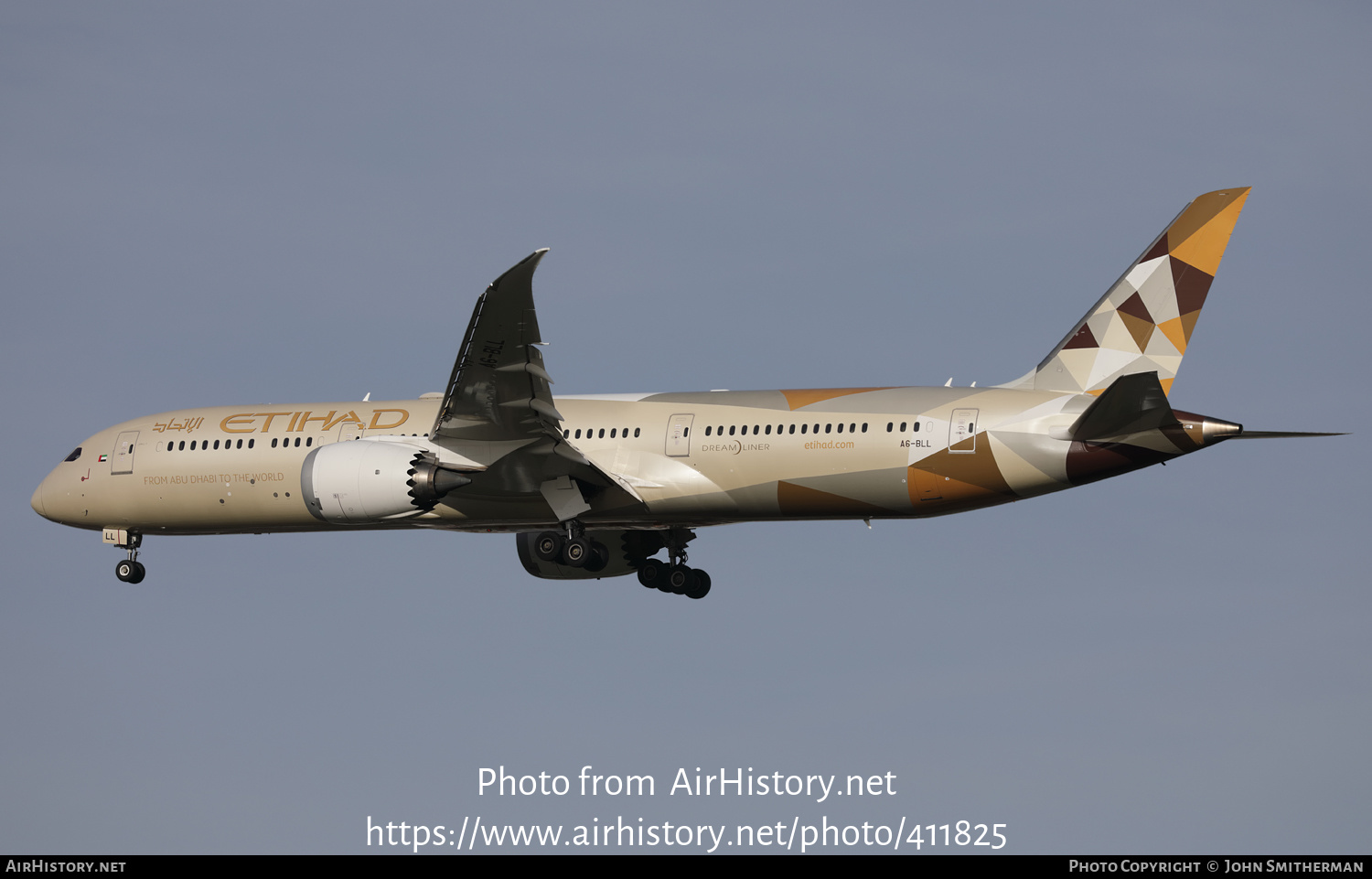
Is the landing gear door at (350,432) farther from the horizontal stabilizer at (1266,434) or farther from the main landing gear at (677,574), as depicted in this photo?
the horizontal stabilizer at (1266,434)

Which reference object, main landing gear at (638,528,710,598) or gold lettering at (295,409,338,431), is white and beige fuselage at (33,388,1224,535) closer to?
gold lettering at (295,409,338,431)

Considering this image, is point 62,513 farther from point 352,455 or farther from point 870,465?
point 870,465

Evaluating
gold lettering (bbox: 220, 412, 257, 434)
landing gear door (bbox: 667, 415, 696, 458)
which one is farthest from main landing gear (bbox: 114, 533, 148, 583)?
landing gear door (bbox: 667, 415, 696, 458)

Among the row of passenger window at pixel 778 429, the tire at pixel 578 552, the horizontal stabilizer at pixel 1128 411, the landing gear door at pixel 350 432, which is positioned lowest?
the tire at pixel 578 552

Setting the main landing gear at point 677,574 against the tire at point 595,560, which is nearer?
the tire at point 595,560

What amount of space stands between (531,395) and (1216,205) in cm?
1359

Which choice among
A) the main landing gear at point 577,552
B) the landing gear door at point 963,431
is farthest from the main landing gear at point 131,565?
the landing gear door at point 963,431

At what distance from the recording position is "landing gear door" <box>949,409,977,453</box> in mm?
30906

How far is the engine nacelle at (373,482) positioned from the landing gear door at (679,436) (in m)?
4.04

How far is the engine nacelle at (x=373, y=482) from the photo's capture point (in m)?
32.1

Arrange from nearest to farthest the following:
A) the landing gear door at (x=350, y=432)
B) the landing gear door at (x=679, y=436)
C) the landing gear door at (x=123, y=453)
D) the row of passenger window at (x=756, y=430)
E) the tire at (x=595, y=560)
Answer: the row of passenger window at (x=756, y=430)
the landing gear door at (x=679, y=436)
the tire at (x=595, y=560)
the landing gear door at (x=350, y=432)
the landing gear door at (x=123, y=453)

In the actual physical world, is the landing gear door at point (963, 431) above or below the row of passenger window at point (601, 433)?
below

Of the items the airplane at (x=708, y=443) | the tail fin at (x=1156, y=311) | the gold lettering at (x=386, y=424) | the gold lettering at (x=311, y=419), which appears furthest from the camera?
the gold lettering at (x=311, y=419)

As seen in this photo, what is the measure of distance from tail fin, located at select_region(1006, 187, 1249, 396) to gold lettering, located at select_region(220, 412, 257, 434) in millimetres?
16779
